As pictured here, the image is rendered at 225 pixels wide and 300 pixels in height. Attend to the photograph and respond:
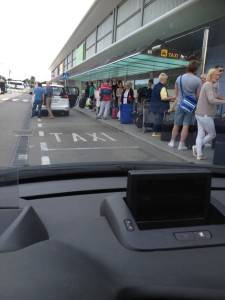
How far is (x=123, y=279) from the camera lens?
3.98ft

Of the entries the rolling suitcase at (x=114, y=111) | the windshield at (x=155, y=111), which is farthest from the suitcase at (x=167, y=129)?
the rolling suitcase at (x=114, y=111)

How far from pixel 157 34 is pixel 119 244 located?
61.6ft

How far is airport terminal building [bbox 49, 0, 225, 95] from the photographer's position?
12.7 meters

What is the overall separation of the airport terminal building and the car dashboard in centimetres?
887

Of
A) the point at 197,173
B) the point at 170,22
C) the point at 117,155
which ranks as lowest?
the point at 117,155

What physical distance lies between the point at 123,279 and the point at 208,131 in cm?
670

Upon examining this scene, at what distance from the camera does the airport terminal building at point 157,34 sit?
12742 mm

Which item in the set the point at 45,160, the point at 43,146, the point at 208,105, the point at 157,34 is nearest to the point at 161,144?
the point at 208,105

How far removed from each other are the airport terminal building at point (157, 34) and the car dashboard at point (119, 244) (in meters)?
8.87

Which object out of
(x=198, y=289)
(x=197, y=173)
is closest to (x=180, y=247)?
(x=198, y=289)

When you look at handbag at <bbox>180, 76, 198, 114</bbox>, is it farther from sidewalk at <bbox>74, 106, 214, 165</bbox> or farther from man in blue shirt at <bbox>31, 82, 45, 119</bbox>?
man in blue shirt at <bbox>31, 82, 45, 119</bbox>

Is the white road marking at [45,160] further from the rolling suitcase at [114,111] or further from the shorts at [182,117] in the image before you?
the rolling suitcase at [114,111]

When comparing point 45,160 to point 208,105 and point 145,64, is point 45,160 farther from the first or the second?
point 145,64

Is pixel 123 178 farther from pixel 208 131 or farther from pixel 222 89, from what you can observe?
pixel 222 89
